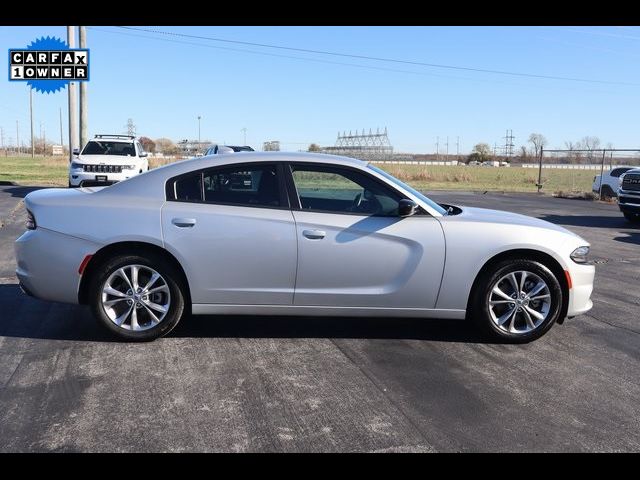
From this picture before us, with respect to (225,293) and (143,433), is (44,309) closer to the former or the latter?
(225,293)

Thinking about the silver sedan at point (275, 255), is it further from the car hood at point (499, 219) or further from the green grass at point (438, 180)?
the green grass at point (438, 180)

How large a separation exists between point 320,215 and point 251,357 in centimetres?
128

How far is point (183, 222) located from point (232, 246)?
445mm

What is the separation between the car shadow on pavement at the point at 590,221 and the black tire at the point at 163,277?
1224 cm

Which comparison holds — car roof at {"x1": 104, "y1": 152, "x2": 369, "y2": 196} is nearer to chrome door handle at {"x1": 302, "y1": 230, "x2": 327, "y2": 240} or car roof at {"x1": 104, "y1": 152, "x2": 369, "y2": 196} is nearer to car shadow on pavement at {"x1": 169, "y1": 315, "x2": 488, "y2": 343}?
chrome door handle at {"x1": 302, "y1": 230, "x2": 327, "y2": 240}

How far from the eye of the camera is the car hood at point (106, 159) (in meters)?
16.9

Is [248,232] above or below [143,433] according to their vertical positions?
above

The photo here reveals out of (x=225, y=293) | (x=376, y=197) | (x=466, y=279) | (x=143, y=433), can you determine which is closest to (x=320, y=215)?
(x=376, y=197)

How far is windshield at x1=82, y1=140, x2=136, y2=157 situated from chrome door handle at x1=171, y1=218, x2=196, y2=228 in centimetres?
1383

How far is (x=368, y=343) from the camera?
5242 mm

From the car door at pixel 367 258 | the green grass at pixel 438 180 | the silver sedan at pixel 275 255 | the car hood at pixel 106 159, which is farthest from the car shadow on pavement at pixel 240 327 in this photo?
the green grass at pixel 438 180

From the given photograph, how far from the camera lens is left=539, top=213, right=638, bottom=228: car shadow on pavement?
1524 cm

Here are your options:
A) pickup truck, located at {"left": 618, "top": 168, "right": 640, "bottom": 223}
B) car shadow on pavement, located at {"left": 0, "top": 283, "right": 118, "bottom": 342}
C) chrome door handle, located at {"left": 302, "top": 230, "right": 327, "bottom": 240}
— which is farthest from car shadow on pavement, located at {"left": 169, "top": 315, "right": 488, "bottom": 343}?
pickup truck, located at {"left": 618, "top": 168, "right": 640, "bottom": 223}
